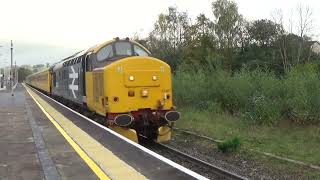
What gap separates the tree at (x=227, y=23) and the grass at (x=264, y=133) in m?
48.5

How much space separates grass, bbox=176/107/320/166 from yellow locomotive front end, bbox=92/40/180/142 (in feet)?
7.94

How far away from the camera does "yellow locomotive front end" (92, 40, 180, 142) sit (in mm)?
14094

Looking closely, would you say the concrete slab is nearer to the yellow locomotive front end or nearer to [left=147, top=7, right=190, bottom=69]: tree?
the yellow locomotive front end

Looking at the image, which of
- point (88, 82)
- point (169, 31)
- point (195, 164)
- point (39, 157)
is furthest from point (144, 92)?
point (169, 31)

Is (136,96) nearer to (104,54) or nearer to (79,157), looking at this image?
(104,54)

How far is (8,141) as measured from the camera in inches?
511

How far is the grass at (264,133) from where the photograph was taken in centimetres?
1338

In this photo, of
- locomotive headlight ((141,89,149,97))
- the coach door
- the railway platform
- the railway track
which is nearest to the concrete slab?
the railway platform

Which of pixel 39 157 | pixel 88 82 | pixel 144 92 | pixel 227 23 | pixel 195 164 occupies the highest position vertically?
pixel 227 23

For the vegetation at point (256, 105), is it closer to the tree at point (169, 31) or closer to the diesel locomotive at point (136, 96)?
the diesel locomotive at point (136, 96)

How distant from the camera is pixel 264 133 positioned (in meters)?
16.5

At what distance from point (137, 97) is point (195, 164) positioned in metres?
3.11

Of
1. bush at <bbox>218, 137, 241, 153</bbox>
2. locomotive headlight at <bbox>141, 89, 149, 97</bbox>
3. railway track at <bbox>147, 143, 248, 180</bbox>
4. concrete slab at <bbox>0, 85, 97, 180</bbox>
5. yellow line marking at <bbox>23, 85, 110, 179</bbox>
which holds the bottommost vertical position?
railway track at <bbox>147, 143, 248, 180</bbox>

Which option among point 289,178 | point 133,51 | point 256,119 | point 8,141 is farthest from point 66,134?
point 256,119
